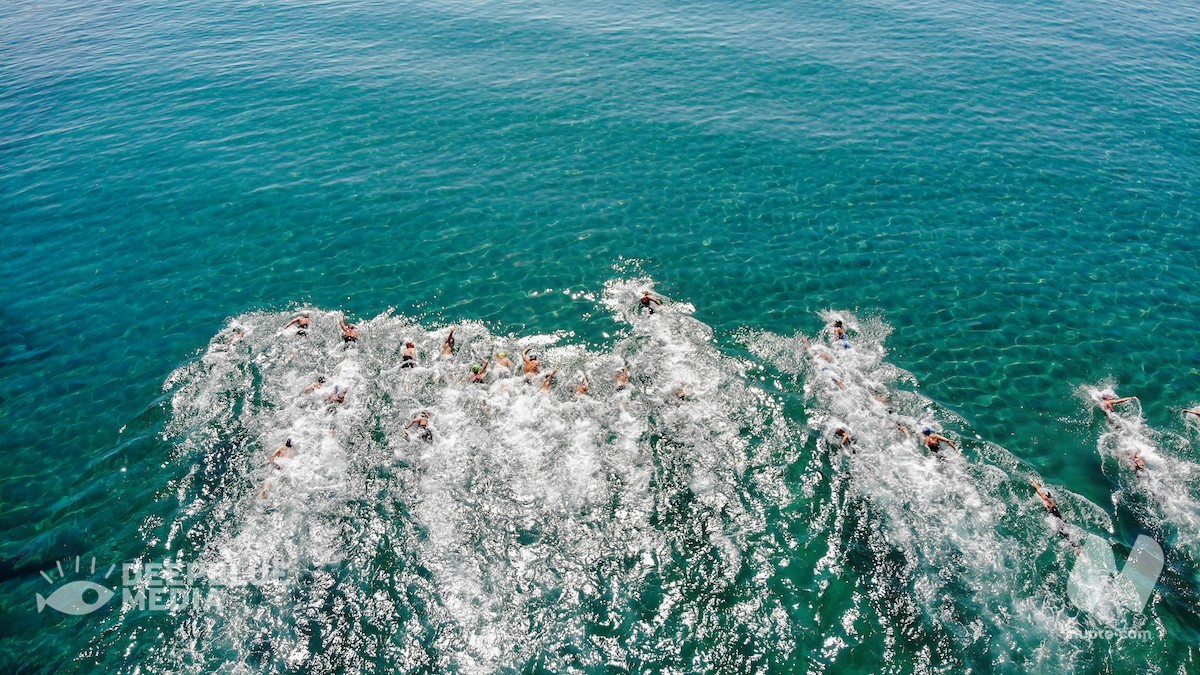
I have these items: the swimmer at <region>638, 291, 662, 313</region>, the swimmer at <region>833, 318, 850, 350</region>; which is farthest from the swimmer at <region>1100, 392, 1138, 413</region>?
the swimmer at <region>638, 291, 662, 313</region>

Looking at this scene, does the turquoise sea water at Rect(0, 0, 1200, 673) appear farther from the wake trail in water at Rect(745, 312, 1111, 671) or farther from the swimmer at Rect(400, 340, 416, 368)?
the swimmer at Rect(400, 340, 416, 368)

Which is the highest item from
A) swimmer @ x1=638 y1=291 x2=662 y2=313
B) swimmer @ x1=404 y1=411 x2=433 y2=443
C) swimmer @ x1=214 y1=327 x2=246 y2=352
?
swimmer @ x1=638 y1=291 x2=662 y2=313

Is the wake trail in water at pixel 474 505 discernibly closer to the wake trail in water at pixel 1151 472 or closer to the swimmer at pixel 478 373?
the swimmer at pixel 478 373

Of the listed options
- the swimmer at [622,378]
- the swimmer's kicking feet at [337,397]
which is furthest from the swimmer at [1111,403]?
the swimmer's kicking feet at [337,397]

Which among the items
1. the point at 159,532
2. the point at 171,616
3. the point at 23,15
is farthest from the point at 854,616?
the point at 23,15

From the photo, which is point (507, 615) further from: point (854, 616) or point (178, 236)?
point (178, 236)

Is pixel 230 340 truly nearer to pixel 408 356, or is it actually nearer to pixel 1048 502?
pixel 408 356
